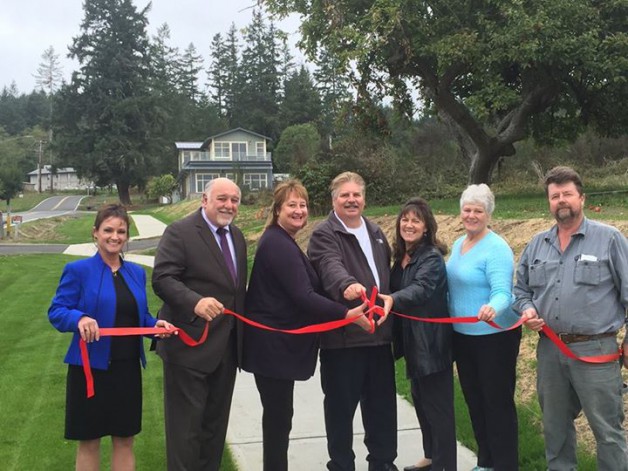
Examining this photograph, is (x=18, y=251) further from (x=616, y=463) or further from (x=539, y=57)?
(x=616, y=463)

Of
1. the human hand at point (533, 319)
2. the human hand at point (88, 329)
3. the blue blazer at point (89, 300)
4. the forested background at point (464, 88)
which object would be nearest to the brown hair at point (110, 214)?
the blue blazer at point (89, 300)

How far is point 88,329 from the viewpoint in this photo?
3240mm

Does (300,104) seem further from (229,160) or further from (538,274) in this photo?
(538,274)

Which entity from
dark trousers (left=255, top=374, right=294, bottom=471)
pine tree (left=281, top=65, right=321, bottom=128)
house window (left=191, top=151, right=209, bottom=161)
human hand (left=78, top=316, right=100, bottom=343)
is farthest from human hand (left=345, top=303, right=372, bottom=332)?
pine tree (left=281, top=65, right=321, bottom=128)

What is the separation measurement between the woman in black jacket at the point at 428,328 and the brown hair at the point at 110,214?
175 cm

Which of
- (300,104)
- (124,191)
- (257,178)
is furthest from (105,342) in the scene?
(300,104)

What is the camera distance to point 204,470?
374 centimetres

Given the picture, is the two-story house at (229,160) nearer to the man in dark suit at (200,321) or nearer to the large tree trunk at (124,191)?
the large tree trunk at (124,191)

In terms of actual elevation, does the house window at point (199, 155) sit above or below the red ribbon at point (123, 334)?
above

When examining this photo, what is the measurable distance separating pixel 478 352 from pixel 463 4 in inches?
619

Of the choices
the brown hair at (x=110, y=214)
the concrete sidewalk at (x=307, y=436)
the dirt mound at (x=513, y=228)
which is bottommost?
the concrete sidewalk at (x=307, y=436)

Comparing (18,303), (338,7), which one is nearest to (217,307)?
(18,303)

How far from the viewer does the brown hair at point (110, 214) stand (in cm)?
355

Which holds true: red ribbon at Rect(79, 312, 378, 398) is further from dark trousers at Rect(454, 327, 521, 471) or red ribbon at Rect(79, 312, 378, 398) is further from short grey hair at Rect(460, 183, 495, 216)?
short grey hair at Rect(460, 183, 495, 216)
